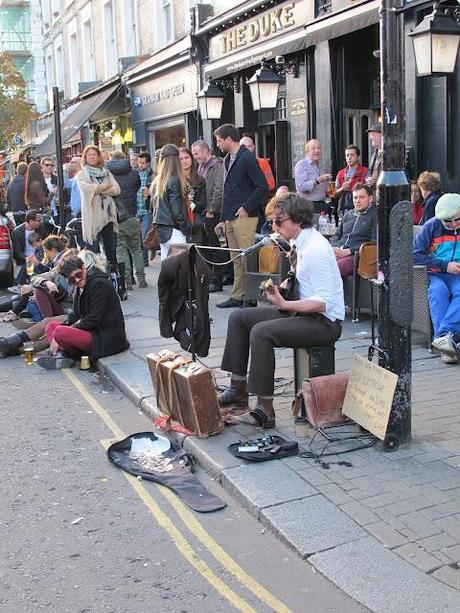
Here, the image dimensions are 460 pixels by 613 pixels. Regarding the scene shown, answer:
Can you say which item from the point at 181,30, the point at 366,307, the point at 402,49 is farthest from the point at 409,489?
the point at 181,30

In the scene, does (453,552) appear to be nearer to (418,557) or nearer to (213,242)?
(418,557)

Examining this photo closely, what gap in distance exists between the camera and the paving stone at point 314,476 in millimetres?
4281

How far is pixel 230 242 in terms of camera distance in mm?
9539

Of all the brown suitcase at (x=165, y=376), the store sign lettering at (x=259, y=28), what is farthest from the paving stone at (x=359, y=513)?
the store sign lettering at (x=259, y=28)

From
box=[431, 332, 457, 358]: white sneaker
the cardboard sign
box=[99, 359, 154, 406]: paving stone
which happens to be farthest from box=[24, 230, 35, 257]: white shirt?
the cardboard sign

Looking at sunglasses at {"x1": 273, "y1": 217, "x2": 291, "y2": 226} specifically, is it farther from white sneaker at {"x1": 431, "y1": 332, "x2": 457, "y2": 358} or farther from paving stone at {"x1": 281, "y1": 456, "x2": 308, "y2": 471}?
white sneaker at {"x1": 431, "y1": 332, "x2": 457, "y2": 358}

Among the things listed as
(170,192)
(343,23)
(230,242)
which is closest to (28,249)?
(170,192)

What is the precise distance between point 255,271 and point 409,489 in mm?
5083

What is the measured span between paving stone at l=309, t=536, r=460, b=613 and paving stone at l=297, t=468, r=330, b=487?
0.67 meters

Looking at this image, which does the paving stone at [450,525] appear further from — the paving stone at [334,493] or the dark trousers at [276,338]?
the dark trousers at [276,338]

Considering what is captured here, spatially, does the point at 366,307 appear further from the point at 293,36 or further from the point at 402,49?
the point at 293,36

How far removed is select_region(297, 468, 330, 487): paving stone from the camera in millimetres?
4281

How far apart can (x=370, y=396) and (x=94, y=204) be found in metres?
6.80

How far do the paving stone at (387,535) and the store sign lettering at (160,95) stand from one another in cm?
1464
